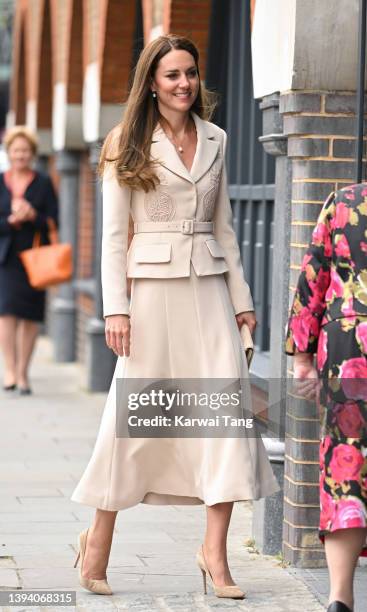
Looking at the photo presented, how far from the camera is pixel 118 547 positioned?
620cm

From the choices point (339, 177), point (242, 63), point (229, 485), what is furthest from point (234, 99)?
point (229, 485)

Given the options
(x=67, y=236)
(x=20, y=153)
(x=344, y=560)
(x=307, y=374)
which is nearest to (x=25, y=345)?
(x=20, y=153)

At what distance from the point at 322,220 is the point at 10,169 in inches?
283

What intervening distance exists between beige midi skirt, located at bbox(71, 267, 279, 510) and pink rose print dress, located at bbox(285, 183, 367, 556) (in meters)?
0.63

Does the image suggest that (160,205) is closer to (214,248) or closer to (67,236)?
(214,248)

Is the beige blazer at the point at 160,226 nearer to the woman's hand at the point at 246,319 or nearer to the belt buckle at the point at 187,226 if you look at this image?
the belt buckle at the point at 187,226

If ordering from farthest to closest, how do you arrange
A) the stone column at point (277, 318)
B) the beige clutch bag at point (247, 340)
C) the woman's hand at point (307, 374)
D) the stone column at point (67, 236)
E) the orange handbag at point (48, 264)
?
1. the stone column at point (67, 236)
2. the orange handbag at point (48, 264)
3. the stone column at point (277, 318)
4. the beige clutch bag at point (247, 340)
5. the woman's hand at point (307, 374)

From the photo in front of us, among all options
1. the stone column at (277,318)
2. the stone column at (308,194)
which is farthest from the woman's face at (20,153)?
the stone column at (308,194)

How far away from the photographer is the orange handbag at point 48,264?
36.3ft

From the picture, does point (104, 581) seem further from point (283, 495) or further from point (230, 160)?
point (230, 160)

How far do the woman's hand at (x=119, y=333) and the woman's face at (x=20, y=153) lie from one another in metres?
6.16

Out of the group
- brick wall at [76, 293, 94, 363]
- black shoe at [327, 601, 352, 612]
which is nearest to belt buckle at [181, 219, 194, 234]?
black shoe at [327, 601, 352, 612]

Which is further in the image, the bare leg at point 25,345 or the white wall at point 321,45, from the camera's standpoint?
the bare leg at point 25,345

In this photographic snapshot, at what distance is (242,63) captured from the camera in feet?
27.4
